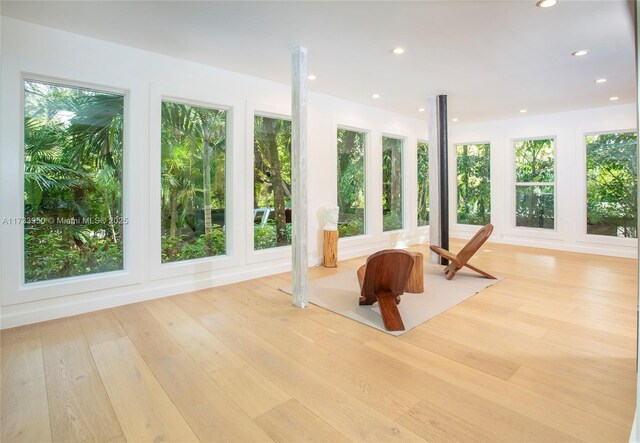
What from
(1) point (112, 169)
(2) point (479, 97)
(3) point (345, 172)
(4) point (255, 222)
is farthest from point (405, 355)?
(2) point (479, 97)

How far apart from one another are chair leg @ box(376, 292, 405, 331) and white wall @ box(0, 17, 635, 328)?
2068 mm

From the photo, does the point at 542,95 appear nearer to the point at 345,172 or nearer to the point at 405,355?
the point at 345,172

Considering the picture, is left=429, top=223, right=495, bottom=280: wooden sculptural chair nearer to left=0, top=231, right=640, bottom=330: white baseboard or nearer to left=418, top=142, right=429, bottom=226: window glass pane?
left=0, top=231, right=640, bottom=330: white baseboard

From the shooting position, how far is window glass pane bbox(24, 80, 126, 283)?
312cm

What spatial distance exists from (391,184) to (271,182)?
9.53 feet

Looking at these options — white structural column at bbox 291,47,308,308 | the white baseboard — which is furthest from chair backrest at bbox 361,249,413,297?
the white baseboard

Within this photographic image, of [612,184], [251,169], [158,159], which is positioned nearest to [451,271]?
[251,169]

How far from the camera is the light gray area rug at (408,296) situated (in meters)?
3.14

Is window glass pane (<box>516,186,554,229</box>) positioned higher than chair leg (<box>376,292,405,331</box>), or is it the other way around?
window glass pane (<box>516,186,554,229</box>)

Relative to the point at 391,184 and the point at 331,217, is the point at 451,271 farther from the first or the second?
the point at 391,184

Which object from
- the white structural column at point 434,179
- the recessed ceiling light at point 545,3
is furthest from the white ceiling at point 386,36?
the white structural column at point 434,179

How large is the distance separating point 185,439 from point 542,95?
6.42m

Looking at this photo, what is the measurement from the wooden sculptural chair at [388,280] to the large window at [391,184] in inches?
140

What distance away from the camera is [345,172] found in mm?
5922
